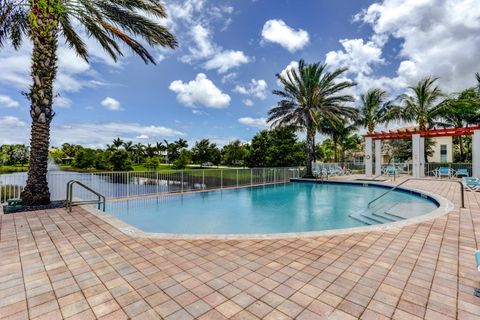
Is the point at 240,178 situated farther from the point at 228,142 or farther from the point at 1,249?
the point at 228,142

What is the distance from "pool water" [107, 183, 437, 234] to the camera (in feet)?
22.5

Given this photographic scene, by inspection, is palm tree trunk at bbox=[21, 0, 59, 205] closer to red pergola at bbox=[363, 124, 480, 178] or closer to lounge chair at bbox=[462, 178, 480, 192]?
lounge chair at bbox=[462, 178, 480, 192]

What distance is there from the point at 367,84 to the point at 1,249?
24257 mm

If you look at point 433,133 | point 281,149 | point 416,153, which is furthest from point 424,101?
point 281,149

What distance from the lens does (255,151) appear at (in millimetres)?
26359

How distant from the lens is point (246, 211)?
8922mm

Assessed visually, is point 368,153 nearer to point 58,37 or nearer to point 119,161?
point 58,37

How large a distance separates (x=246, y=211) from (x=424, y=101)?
56.2 feet

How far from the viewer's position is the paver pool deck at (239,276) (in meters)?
2.18

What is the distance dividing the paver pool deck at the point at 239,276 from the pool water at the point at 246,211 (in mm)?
2657

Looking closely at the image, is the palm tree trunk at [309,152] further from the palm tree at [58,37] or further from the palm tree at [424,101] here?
the palm tree at [58,37]

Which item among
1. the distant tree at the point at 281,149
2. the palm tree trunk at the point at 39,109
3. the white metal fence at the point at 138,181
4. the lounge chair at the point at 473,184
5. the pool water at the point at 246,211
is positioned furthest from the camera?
the distant tree at the point at 281,149

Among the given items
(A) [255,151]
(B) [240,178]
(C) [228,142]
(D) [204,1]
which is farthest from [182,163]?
(D) [204,1]

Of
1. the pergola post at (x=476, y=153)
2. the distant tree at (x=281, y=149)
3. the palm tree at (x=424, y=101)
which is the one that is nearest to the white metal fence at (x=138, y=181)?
the distant tree at (x=281, y=149)
